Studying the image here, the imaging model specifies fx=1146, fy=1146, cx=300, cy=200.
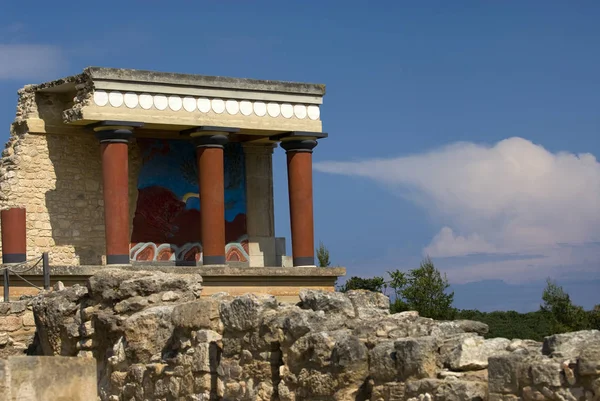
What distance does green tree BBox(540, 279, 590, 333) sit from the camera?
2516 centimetres

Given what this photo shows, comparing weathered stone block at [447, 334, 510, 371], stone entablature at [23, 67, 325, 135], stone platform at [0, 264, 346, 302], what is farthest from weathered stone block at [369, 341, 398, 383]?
stone entablature at [23, 67, 325, 135]

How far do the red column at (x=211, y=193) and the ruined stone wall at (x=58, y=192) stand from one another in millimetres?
1613

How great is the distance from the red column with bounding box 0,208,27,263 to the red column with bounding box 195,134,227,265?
3537mm

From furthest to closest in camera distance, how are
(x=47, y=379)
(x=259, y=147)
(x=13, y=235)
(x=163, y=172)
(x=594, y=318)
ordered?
1. (x=594, y=318)
2. (x=259, y=147)
3. (x=163, y=172)
4. (x=13, y=235)
5. (x=47, y=379)

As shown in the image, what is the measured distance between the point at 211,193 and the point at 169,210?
1.36 m

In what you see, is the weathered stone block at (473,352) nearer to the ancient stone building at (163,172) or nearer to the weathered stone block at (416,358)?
the weathered stone block at (416,358)

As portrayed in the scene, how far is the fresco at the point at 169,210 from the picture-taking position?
22984mm

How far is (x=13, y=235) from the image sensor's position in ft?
67.0

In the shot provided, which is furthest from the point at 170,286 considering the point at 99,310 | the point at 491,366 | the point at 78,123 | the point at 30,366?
the point at 78,123

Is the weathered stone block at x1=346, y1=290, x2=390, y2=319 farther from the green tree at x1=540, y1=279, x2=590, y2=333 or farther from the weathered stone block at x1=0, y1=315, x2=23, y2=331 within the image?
the green tree at x1=540, y1=279, x2=590, y2=333

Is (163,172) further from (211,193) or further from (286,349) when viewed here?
(286,349)

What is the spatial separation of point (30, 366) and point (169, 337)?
1223 mm

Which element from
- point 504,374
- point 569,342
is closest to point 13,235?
point 504,374

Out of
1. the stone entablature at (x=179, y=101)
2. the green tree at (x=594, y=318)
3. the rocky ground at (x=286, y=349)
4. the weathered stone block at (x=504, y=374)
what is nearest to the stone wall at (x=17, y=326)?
the rocky ground at (x=286, y=349)
